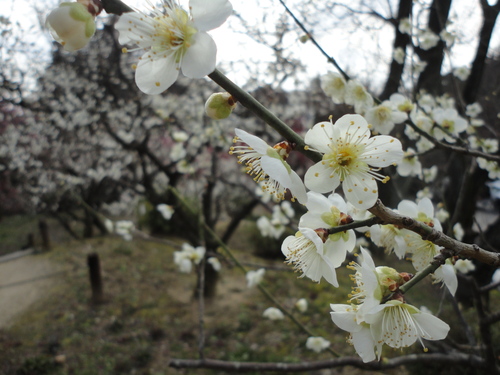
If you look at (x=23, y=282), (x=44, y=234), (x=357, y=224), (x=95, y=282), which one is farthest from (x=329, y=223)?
(x=44, y=234)

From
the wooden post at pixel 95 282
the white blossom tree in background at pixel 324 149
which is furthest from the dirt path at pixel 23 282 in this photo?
the white blossom tree in background at pixel 324 149

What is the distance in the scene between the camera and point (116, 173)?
7027mm

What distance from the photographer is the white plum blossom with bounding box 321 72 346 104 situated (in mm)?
1388

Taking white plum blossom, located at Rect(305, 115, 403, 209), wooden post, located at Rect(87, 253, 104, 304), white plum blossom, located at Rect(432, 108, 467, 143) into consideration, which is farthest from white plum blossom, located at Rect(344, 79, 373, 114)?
wooden post, located at Rect(87, 253, 104, 304)

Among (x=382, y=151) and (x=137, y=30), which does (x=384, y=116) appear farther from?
(x=137, y=30)

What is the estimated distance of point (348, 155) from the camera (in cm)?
72

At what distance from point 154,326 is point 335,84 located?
3.94m

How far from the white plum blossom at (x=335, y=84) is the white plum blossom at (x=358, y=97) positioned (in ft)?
0.08

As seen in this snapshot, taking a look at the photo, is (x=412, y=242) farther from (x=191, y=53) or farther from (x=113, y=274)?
(x=113, y=274)

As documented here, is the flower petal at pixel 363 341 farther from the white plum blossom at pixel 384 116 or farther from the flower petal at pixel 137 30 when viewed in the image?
the white plum blossom at pixel 384 116

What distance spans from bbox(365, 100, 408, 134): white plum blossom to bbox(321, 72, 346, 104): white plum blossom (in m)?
0.13

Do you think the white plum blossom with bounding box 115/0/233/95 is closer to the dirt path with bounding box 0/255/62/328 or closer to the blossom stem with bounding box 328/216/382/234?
the blossom stem with bounding box 328/216/382/234

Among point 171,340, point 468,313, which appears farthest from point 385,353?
point 171,340

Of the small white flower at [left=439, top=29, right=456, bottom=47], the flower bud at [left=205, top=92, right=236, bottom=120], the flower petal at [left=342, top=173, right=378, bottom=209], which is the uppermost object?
the small white flower at [left=439, top=29, right=456, bottom=47]
